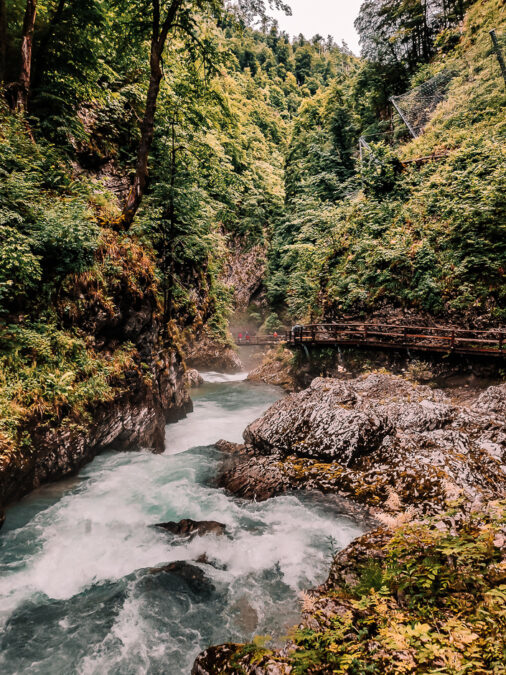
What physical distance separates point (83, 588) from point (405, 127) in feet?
95.5

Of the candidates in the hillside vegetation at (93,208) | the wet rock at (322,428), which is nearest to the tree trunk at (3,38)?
the hillside vegetation at (93,208)

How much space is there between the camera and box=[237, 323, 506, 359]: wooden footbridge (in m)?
10.9

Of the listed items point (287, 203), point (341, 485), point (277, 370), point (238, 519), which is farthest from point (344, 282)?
point (287, 203)

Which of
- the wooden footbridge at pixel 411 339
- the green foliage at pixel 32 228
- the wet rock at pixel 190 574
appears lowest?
the wet rock at pixel 190 574

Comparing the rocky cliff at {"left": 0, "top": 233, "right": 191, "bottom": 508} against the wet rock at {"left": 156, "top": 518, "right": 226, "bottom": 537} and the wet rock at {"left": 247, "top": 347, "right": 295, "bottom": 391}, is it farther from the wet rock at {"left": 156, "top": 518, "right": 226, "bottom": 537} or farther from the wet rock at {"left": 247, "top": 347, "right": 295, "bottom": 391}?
the wet rock at {"left": 247, "top": 347, "right": 295, "bottom": 391}

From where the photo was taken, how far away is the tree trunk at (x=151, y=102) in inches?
340

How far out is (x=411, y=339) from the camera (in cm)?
A: 1302

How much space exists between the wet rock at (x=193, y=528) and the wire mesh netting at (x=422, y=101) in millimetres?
24898

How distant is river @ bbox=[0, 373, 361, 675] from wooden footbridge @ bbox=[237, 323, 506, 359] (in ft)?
26.1

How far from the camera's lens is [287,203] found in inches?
1304

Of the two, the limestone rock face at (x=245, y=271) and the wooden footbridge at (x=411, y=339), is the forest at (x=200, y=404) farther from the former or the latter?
the limestone rock face at (x=245, y=271)

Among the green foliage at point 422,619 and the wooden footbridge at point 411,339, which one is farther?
the wooden footbridge at point 411,339

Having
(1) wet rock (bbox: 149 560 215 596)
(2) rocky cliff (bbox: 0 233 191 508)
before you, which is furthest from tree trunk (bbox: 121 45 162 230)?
(1) wet rock (bbox: 149 560 215 596)

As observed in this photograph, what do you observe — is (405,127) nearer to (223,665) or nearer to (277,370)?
(277,370)
